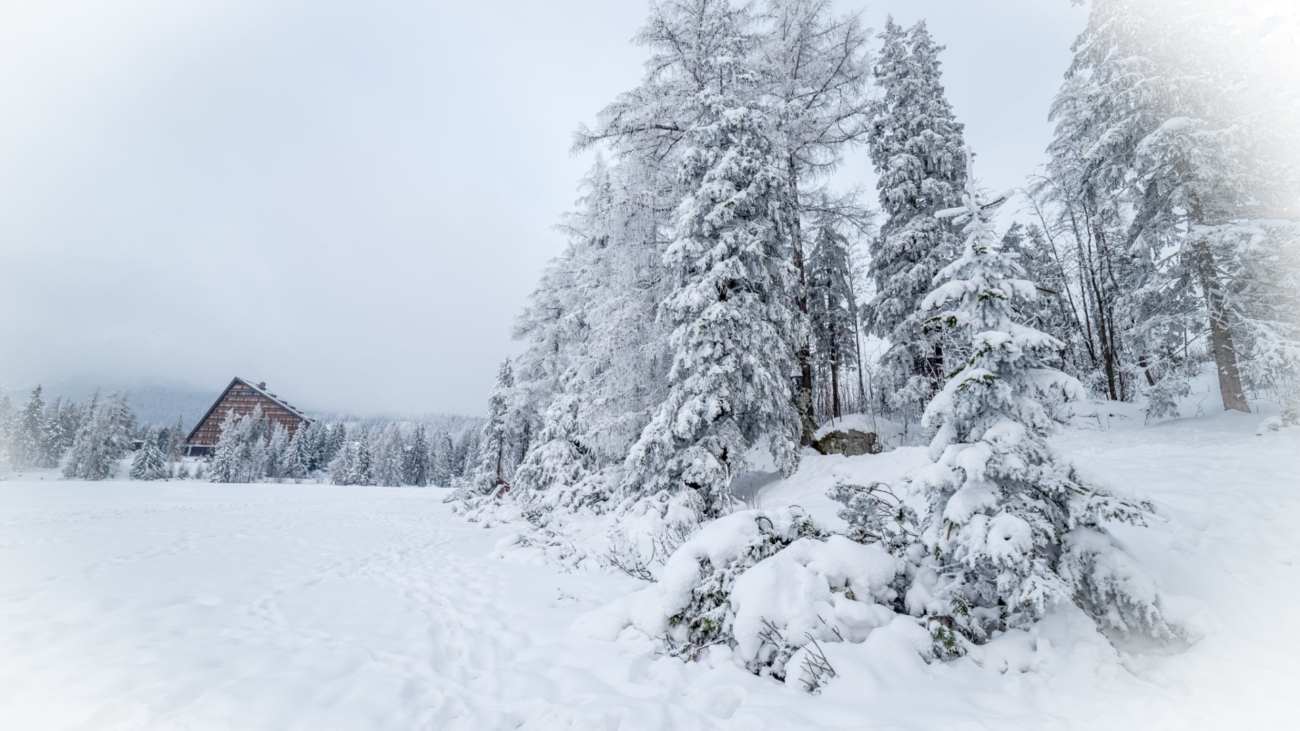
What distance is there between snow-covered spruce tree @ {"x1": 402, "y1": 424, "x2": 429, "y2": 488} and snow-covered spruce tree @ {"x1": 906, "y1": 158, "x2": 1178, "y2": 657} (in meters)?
63.9

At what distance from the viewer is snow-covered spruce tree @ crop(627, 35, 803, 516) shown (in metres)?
9.59

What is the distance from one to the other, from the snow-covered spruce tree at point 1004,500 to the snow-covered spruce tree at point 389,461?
202ft

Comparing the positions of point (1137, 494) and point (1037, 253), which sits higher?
point (1037, 253)

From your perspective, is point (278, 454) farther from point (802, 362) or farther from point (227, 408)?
point (802, 362)

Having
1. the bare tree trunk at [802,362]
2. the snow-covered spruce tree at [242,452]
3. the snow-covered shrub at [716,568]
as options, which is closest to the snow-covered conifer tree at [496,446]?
the bare tree trunk at [802,362]

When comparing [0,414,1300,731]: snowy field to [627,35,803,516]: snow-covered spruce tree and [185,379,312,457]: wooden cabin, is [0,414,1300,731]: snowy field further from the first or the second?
[185,379,312,457]: wooden cabin

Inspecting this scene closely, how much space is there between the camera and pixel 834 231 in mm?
18406

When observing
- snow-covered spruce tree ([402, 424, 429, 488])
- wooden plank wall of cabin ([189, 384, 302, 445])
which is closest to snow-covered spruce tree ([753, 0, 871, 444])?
wooden plank wall of cabin ([189, 384, 302, 445])

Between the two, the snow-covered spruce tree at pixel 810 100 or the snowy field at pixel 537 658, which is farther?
the snow-covered spruce tree at pixel 810 100

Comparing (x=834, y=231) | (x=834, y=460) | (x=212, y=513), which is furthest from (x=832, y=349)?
(x=212, y=513)

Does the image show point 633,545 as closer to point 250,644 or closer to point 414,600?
point 414,600

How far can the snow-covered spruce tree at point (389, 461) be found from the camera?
56406 millimetres

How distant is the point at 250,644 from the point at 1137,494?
7.12m

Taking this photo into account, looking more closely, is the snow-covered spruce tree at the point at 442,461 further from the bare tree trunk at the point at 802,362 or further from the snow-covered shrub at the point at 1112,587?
the snow-covered shrub at the point at 1112,587
